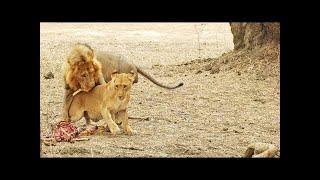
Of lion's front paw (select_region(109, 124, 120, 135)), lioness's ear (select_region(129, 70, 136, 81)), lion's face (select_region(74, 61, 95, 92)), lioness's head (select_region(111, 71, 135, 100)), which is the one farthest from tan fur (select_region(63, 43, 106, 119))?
lion's front paw (select_region(109, 124, 120, 135))

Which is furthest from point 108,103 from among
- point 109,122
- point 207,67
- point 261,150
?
point 261,150

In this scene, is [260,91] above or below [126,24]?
below

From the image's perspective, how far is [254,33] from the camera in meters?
6.95

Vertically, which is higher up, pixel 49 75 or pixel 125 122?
pixel 49 75

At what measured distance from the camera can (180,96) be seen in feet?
22.3

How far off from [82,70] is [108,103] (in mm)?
328

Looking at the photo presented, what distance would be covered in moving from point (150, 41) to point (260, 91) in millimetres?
985

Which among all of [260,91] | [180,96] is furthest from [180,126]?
[260,91]

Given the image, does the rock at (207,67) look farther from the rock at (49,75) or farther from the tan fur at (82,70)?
the rock at (49,75)

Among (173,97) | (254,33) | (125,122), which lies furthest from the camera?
(254,33)

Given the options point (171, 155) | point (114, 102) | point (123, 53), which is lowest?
point (171, 155)

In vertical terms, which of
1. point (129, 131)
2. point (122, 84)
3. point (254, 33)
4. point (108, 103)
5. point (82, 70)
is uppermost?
point (254, 33)

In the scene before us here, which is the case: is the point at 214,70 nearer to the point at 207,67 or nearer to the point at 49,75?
the point at 207,67
